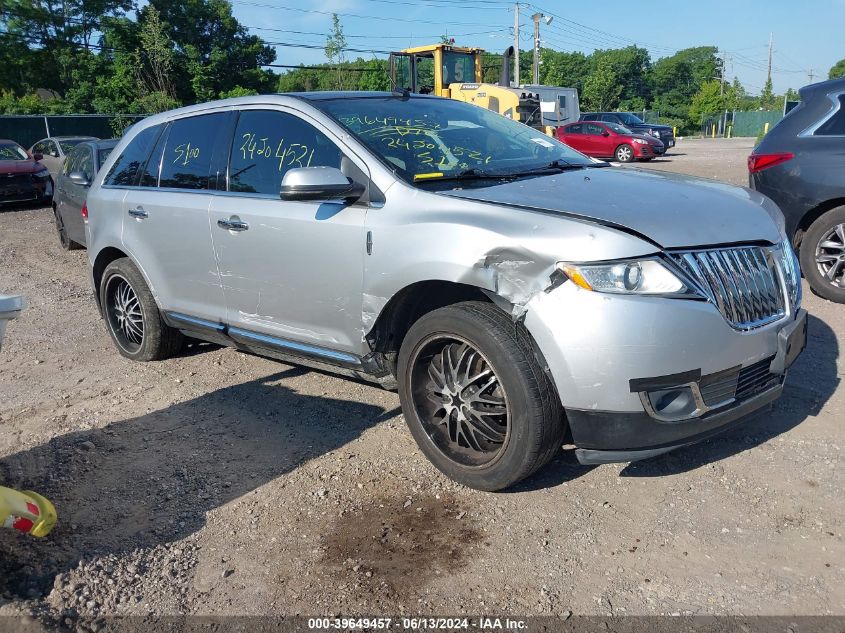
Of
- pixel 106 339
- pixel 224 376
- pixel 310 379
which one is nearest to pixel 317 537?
pixel 310 379

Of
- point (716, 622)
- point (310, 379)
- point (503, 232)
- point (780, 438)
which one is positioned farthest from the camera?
point (310, 379)

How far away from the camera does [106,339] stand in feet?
21.7

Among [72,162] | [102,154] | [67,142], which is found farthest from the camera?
[67,142]

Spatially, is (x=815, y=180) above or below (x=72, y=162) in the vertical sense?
below

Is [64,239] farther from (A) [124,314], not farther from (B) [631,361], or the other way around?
(B) [631,361]

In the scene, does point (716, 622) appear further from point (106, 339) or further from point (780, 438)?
point (106, 339)

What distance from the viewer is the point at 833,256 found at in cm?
648

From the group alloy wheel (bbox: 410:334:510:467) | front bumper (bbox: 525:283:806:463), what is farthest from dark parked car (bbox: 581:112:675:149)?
front bumper (bbox: 525:283:806:463)

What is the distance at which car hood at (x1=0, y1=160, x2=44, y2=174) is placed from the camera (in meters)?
16.0

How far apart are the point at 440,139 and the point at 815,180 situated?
12.8ft

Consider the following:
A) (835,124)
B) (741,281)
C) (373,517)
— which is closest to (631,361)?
(741,281)

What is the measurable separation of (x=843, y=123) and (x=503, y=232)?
4.74 meters

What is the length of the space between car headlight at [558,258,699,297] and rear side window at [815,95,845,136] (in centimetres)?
444

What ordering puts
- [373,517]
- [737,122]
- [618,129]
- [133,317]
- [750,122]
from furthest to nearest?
[737,122] < [750,122] < [618,129] < [133,317] < [373,517]
